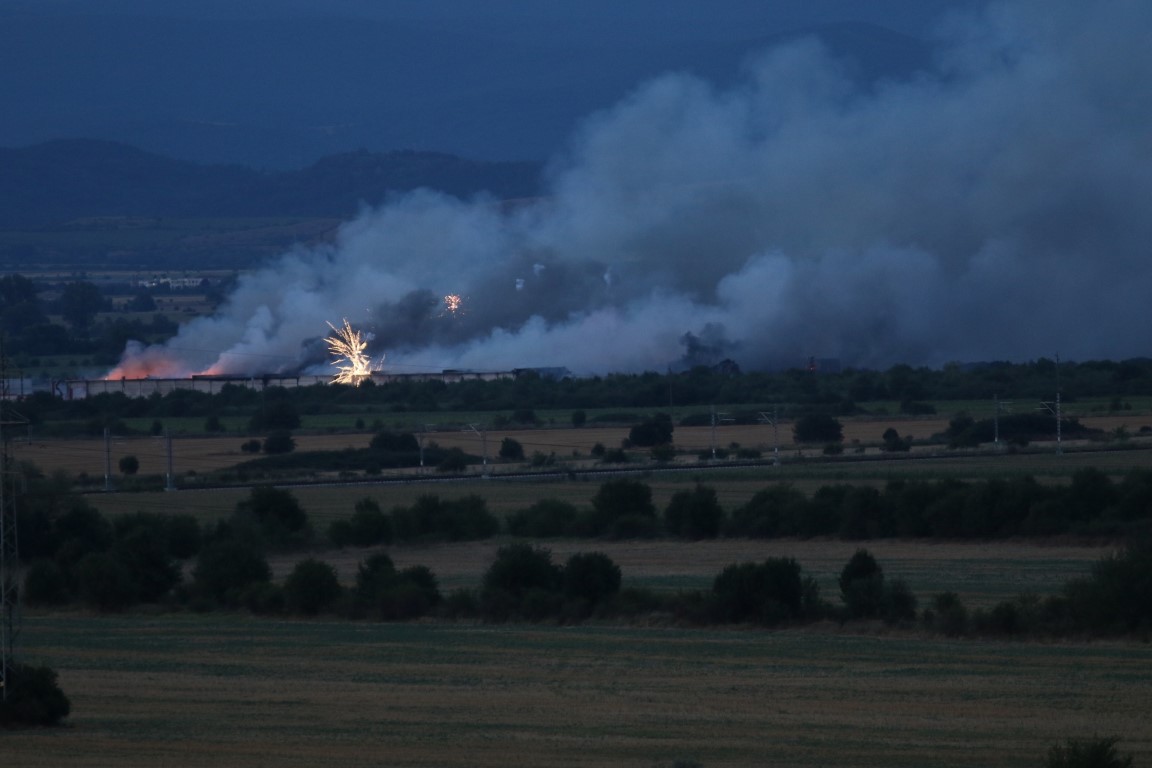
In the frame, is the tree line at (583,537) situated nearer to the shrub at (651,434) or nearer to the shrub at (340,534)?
the shrub at (340,534)

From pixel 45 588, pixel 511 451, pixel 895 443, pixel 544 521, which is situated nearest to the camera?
pixel 45 588

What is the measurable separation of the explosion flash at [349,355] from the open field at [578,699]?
67116 mm

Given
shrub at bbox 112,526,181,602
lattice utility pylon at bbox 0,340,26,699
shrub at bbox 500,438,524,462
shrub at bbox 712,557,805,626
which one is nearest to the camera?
lattice utility pylon at bbox 0,340,26,699

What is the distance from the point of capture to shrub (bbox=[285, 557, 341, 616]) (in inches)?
1247

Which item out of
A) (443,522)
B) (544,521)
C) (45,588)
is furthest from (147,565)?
(544,521)

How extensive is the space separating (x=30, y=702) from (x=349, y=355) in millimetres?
76001

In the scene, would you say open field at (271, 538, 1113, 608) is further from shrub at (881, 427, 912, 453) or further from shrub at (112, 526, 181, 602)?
shrub at (881, 427, 912, 453)

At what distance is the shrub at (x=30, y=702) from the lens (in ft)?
67.6

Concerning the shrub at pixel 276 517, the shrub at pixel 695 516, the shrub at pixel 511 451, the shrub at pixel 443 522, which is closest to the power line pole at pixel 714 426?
the shrub at pixel 511 451

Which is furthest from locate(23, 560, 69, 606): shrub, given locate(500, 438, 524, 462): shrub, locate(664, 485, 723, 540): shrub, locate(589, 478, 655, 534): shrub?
locate(500, 438, 524, 462): shrub

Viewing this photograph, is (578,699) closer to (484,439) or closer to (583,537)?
(583,537)

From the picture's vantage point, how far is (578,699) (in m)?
21.9

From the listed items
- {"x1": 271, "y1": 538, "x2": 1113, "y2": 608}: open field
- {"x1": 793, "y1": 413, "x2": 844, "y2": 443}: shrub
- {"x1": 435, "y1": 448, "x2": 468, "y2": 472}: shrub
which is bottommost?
{"x1": 271, "y1": 538, "x2": 1113, "y2": 608}: open field

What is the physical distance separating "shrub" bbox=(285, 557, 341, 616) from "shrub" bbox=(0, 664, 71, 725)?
428 inches
